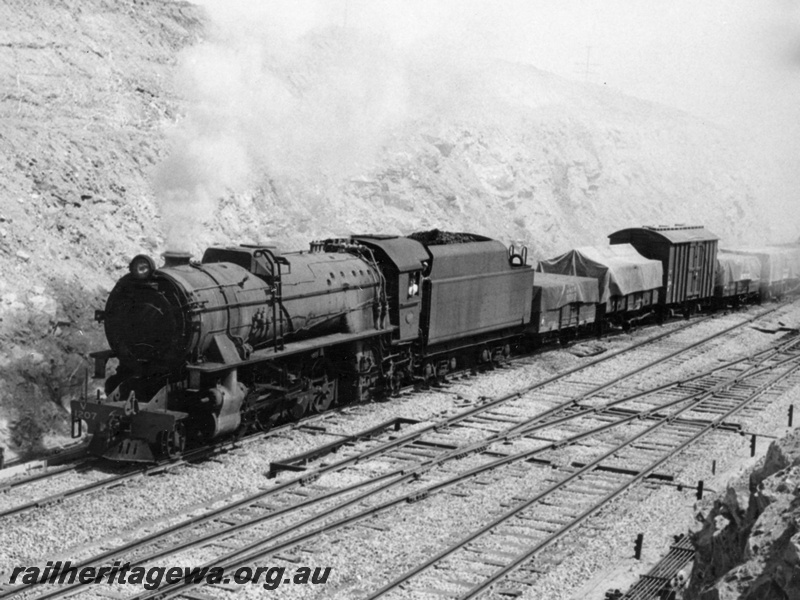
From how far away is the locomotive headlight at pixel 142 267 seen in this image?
13008 mm

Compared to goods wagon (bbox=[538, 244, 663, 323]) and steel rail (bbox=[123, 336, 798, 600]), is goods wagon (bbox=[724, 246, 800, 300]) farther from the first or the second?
steel rail (bbox=[123, 336, 798, 600])

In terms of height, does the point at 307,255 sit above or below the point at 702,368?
above

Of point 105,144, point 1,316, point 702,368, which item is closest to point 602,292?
point 702,368

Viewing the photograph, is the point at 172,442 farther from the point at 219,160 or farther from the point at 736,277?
the point at 736,277

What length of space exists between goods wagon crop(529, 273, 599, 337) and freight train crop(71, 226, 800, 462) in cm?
5

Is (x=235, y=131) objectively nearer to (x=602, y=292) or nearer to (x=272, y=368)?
(x=272, y=368)

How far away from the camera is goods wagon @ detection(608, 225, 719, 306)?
1122 inches

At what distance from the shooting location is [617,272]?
25406 millimetres

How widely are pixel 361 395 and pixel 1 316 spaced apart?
657 centimetres

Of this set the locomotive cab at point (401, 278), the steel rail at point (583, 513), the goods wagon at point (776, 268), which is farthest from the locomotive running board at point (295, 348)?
the goods wagon at point (776, 268)

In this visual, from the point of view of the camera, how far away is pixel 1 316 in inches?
653

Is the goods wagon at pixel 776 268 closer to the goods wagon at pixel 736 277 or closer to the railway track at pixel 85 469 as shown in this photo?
the goods wagon at pixel 736 277

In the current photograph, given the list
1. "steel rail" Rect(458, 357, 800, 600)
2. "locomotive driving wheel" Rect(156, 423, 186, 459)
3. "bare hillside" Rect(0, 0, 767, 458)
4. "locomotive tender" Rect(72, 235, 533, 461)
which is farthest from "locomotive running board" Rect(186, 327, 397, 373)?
"steel rail" Rect(458, 357, 800, 600)

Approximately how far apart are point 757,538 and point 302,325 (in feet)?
33.3
